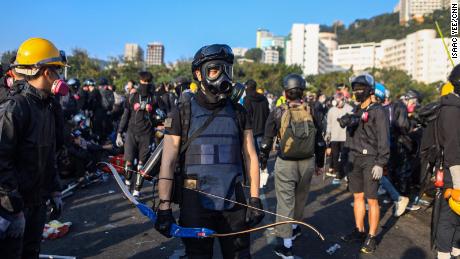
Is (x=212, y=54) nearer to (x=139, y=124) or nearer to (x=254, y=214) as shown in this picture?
(x=254, y=214)

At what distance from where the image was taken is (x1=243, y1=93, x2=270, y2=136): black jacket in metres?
9.10

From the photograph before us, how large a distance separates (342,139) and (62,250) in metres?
7.02

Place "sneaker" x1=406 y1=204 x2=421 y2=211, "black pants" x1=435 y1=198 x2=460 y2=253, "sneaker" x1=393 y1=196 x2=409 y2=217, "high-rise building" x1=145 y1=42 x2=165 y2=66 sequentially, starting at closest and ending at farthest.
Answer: "black pants" x1=435 y1=198 x2=460 y2=253, "sneaker" x1=393 y1=196 x2=409 y2=217, "sneaker" x1=406 y1=204 x2=421 y2=211, "high-rise building" x1=145 y1=42 x2=165 y2=66

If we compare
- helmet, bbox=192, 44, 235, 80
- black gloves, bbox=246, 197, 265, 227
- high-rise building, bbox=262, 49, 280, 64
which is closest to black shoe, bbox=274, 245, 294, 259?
black gloves, bbox=246, 197, 265, 227

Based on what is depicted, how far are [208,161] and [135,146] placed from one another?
4613 mm

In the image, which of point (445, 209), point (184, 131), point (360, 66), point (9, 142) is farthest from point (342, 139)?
point (360, 66)

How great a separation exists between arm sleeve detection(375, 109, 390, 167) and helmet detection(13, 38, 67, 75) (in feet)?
12.9

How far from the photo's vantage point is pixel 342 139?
32.3 ft

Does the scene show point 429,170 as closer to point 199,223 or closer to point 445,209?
point 445,209

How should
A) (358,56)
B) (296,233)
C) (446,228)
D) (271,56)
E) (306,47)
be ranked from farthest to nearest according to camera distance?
(358,56) < (271,56) < (306,47) < (296,233) < (446,228)

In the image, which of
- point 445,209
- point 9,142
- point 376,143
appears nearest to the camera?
point 9,142

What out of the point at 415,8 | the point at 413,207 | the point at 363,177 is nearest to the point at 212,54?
the point at 363,177

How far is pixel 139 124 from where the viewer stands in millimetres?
7203

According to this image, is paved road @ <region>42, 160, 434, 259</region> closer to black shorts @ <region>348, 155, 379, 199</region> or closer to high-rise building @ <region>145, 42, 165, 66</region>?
black shorts @ <region>348, 155, 379, 199</region>
